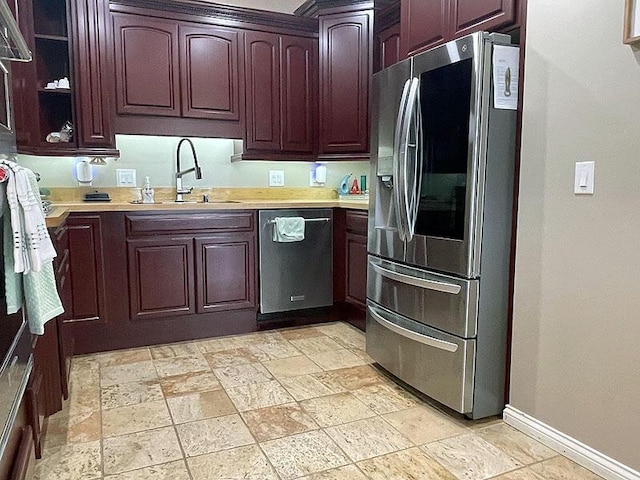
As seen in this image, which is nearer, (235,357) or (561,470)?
(561,470)

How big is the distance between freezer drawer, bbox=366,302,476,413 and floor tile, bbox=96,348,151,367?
53.9 inches

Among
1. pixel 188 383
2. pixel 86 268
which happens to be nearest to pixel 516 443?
pixel 188 383

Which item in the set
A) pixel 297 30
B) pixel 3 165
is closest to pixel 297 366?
pixel 3 165

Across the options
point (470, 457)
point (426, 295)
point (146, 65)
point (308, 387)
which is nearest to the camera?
point (470, 457)

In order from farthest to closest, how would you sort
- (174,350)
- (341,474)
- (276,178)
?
(276,178) → (174,350) → (341,474)

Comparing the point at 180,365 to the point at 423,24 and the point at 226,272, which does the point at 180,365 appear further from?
the point at 423,24

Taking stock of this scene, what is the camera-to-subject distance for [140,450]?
1893 mm

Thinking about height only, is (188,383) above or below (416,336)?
below

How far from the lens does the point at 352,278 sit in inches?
135

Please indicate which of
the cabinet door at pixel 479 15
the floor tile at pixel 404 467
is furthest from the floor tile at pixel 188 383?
the cabinet door at pixel 479 15

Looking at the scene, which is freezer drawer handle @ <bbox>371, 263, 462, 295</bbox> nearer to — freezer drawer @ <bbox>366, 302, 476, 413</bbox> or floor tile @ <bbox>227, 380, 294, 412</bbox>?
freezer drawer @ <bbox>366, 302, 476, 413</bbox>

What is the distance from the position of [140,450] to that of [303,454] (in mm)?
622

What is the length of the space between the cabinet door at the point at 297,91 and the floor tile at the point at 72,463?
2405 millimetres

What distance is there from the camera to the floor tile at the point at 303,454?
1770 mm
